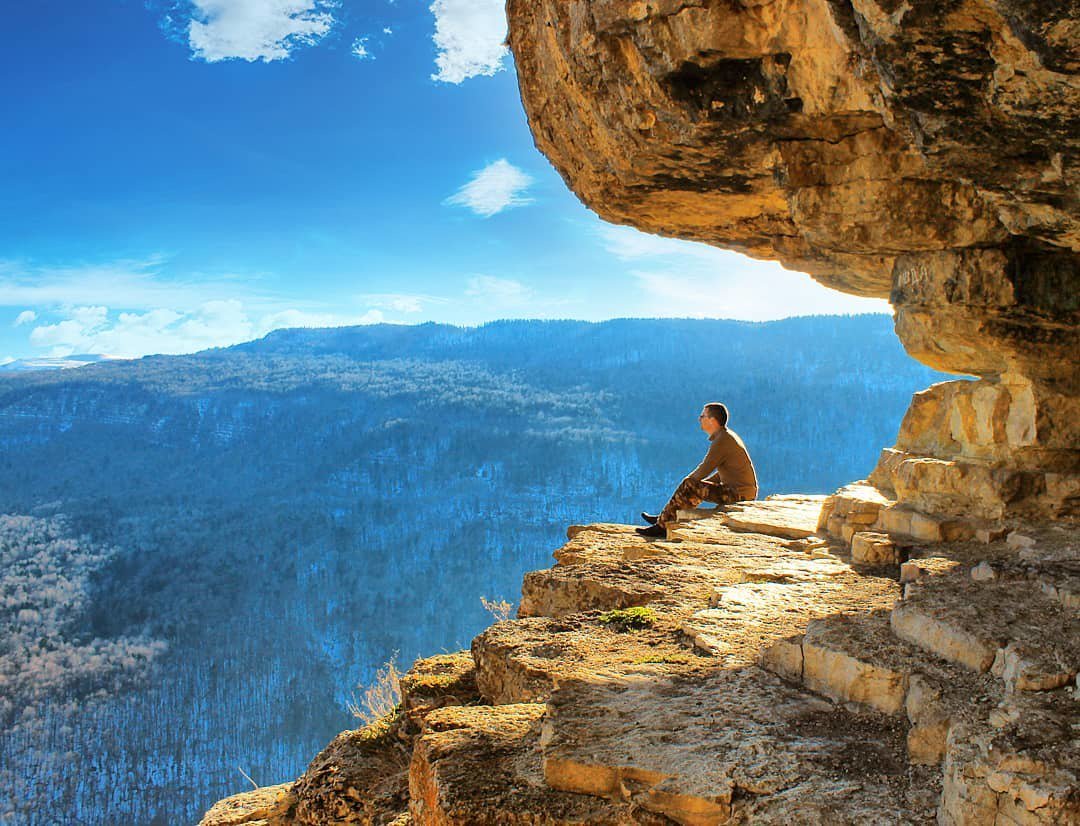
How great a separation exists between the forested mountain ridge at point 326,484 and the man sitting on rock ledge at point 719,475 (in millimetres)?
52401

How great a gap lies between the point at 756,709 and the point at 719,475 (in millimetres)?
5146

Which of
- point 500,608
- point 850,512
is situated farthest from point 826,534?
point 500,608

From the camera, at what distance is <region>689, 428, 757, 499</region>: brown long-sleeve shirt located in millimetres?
7734

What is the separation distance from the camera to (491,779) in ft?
9.21

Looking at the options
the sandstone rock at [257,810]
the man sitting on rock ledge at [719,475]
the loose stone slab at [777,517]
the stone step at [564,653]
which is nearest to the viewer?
the stone step at [564,653]

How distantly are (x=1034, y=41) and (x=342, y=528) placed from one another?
98.4m

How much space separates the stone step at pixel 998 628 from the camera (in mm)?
2645

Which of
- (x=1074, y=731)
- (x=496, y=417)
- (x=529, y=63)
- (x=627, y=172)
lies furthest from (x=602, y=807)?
(x=496, y=417)

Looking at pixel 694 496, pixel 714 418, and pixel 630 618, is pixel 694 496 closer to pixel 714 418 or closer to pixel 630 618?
pixel 714 418

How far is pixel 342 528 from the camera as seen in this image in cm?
9612

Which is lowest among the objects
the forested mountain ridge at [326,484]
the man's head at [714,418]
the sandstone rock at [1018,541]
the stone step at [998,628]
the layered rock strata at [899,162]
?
the forested mountain ridge at [326,484]

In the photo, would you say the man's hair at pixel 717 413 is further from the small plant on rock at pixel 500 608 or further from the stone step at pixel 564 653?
the stone step at pixel 564 653

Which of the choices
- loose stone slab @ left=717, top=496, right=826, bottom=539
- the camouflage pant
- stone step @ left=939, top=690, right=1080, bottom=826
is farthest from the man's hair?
stone step @ left=939, top=690, right=1080, bottom=826

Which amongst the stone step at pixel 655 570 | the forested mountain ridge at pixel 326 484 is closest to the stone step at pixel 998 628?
the stone step at pixel 655 570
